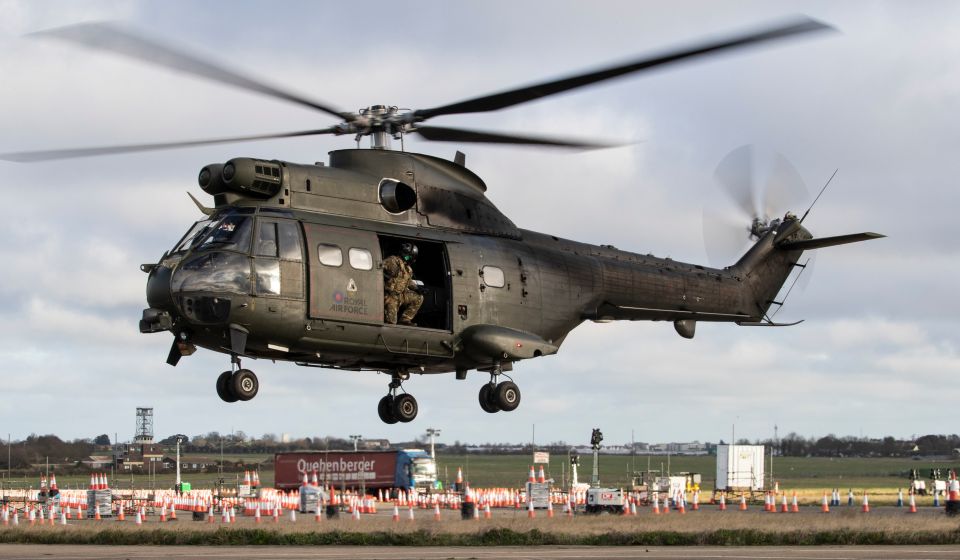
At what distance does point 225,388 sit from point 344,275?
2.83m

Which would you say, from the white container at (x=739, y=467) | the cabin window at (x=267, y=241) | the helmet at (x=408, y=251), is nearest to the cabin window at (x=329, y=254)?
the cabin window at (x=267, y=241)

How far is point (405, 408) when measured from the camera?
23656 mm

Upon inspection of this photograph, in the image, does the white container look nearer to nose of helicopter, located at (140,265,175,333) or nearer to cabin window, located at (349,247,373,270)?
cabin window, located at (349,247,373,270)

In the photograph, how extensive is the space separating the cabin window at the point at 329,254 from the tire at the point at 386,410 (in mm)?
4030

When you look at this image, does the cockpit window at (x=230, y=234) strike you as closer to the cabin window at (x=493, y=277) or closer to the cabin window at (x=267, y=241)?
the cabin window at (x=267, y=241)

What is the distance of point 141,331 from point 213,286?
157cm

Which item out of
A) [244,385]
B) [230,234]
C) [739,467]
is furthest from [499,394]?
[739,467]

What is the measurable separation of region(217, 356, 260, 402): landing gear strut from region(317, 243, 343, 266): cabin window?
89.6 inches

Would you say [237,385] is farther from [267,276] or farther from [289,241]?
[289,241]

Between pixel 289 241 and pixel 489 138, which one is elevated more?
pixel 489 138

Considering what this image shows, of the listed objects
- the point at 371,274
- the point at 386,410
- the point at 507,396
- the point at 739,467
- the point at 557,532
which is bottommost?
the point at 739,467

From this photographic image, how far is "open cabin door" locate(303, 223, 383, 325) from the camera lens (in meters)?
20.5

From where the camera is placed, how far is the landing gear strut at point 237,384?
20.2m

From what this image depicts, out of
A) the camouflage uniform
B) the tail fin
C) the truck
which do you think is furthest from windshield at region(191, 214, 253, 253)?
the truck
